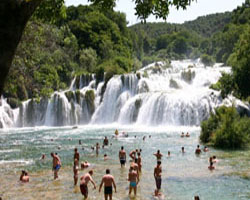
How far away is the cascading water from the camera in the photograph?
41.8m

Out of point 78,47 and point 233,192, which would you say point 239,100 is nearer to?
point 233,192

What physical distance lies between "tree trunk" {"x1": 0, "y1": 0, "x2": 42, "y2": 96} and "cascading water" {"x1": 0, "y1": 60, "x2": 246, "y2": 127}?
38254 mm

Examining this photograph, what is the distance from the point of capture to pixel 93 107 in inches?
2015

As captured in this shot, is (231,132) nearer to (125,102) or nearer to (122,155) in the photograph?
(122,155)

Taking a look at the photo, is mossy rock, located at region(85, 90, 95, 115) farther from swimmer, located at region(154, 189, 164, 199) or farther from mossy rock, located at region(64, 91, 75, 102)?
swimmer, located at region(154, 189, 164, 199)

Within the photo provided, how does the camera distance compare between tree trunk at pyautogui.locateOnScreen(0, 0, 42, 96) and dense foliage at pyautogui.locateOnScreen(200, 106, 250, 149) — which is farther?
dense foliage at pyautogui.locateOnScreen(200, 106, 250, 149)

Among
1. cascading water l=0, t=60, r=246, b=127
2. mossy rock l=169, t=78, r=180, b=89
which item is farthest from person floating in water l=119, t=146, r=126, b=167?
mossy rock l=169, t=78, r=180, b=89

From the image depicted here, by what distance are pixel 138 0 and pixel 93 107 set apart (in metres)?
44.6

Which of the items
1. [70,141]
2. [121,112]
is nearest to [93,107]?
[121,112]

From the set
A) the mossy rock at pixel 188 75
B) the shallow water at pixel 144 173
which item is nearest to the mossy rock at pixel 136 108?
the mossy rock at pixel 188 75

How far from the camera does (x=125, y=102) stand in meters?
48.7

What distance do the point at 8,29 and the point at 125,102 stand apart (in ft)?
147

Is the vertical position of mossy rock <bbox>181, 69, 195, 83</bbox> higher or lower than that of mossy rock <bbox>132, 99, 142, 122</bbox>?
higher

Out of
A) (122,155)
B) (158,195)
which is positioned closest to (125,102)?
(122,155)
